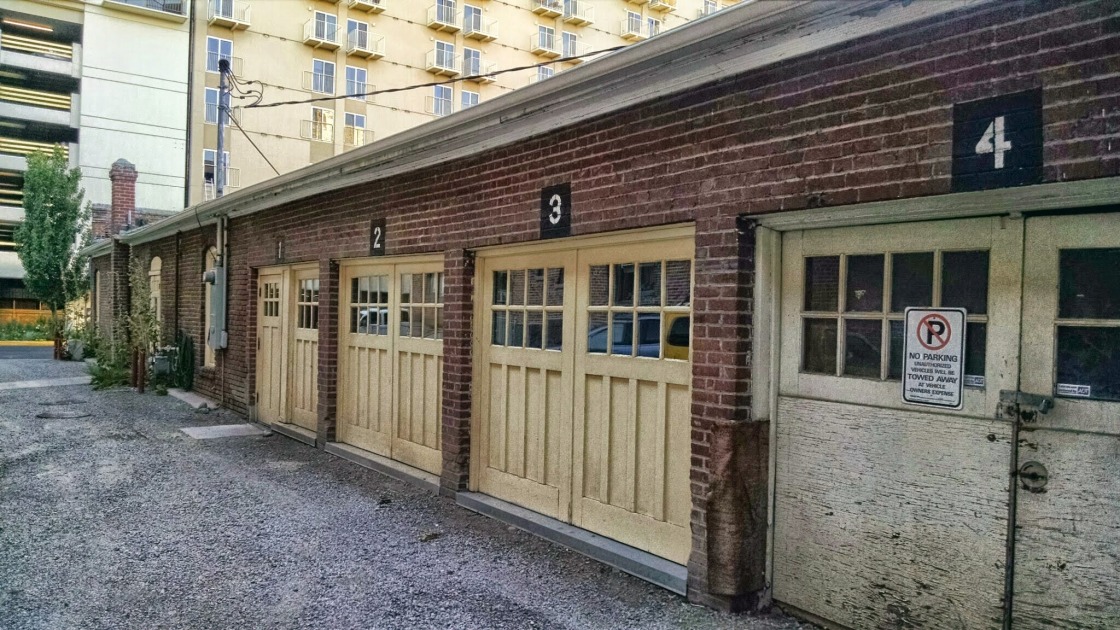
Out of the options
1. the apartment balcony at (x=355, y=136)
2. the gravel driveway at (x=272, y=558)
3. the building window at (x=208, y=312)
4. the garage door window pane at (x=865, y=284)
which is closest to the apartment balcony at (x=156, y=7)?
the apartment balcony at (x=355, y=136)

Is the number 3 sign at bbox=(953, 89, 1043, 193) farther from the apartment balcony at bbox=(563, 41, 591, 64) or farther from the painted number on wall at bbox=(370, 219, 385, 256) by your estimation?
the apartment balcony at bbox=(563, 41, 591, 64)

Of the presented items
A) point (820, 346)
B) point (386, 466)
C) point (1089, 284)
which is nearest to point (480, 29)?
point (386, 466)

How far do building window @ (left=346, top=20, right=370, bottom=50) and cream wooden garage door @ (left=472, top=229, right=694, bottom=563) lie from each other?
31664 millimetres

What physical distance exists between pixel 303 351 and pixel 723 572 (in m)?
6.59

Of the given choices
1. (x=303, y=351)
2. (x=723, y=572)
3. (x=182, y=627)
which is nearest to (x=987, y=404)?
(x=723, y=572)

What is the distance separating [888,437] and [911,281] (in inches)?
30.0

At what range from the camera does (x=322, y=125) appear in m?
33.3

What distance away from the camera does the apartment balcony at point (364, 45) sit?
34.1 meters

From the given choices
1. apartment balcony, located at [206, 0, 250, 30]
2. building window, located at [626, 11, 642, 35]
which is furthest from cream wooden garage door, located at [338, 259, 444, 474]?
building window, located at [626, 11, 642, 35]

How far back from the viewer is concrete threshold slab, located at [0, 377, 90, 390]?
44.8 ft

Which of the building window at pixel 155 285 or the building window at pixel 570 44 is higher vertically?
the building window at pixel 570 44

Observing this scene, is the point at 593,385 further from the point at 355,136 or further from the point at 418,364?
the point at 355,136

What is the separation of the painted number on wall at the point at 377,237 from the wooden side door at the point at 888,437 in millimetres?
4446

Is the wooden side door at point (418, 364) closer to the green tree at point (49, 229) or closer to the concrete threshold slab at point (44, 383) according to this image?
the concrete threshold slab at point (44, 383)
